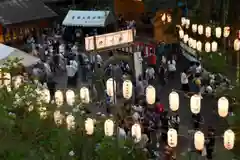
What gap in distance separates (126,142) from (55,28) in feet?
69.9

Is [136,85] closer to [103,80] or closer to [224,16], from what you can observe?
[103,80]

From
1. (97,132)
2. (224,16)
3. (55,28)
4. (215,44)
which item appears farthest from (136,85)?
(55,28)

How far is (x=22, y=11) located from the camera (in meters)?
26.5

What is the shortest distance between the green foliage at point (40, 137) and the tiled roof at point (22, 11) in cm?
1574

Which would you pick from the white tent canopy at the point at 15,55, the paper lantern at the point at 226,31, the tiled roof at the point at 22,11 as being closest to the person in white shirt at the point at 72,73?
the white tent canopy at the point at 15,55

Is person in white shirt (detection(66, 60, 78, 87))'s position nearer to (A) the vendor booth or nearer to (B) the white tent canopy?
(B) the white tent canopy

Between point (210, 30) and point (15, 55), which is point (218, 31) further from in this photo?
point (15, 55)

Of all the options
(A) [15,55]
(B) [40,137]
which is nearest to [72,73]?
(A) [15,55]

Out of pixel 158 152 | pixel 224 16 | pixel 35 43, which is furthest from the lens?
pixel 35 43

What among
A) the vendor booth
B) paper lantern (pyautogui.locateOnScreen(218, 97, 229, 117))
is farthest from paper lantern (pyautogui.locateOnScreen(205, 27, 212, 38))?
the vendor booth

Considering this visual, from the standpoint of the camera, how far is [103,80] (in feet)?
60.5

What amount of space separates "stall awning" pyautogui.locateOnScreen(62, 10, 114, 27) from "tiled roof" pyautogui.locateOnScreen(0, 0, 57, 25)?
991 mm

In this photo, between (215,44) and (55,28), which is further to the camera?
(55,28)

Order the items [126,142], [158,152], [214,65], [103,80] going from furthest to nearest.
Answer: [103,80]
[158,152]
[126,142]
[214,65]
